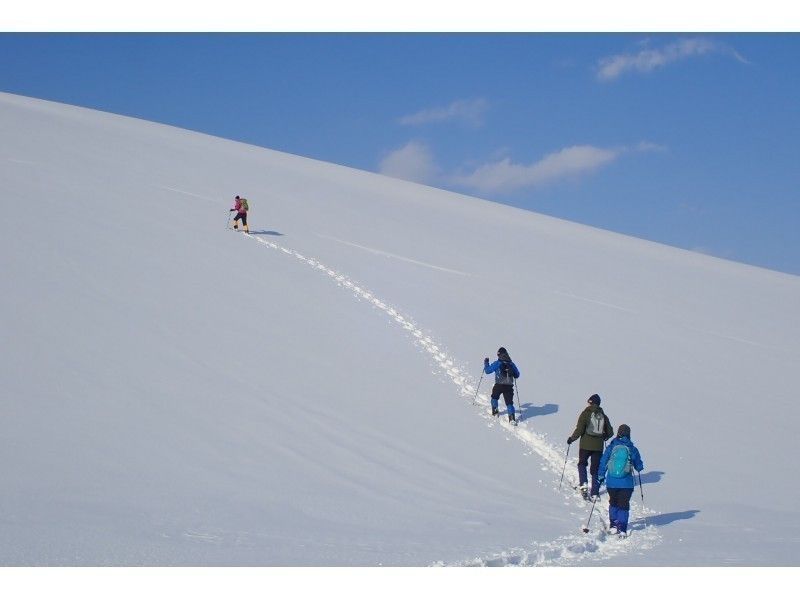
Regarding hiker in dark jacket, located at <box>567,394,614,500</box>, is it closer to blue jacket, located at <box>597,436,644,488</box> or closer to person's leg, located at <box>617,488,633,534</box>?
blue jacket, located at <box>597,436,644,488</box>

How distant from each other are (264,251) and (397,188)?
1762 centimetres

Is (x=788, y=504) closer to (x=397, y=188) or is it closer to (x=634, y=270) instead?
(x=634, y=270)

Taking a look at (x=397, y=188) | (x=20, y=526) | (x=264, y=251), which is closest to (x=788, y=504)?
(x=20, y=526)

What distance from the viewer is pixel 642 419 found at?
11.5m

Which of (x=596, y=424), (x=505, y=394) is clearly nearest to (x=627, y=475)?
(x=596, y=424)

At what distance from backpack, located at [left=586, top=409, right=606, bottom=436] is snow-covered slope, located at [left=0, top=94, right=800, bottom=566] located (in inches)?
30.2

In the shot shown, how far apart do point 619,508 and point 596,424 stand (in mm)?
1367

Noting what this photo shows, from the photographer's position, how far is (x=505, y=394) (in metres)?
10.7

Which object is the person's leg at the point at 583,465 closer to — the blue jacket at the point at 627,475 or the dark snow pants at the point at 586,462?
the dark snow pants at the point at 586,462

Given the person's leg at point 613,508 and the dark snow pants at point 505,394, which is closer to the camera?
the person's leg at point 613,508

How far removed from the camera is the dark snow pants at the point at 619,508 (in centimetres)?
767

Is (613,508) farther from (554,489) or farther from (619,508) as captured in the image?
(554,489)

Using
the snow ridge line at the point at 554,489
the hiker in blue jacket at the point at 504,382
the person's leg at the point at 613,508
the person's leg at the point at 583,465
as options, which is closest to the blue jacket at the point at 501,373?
the hiker in blue jacket at the point at 504,382

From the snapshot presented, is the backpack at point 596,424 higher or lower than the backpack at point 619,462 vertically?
higher
